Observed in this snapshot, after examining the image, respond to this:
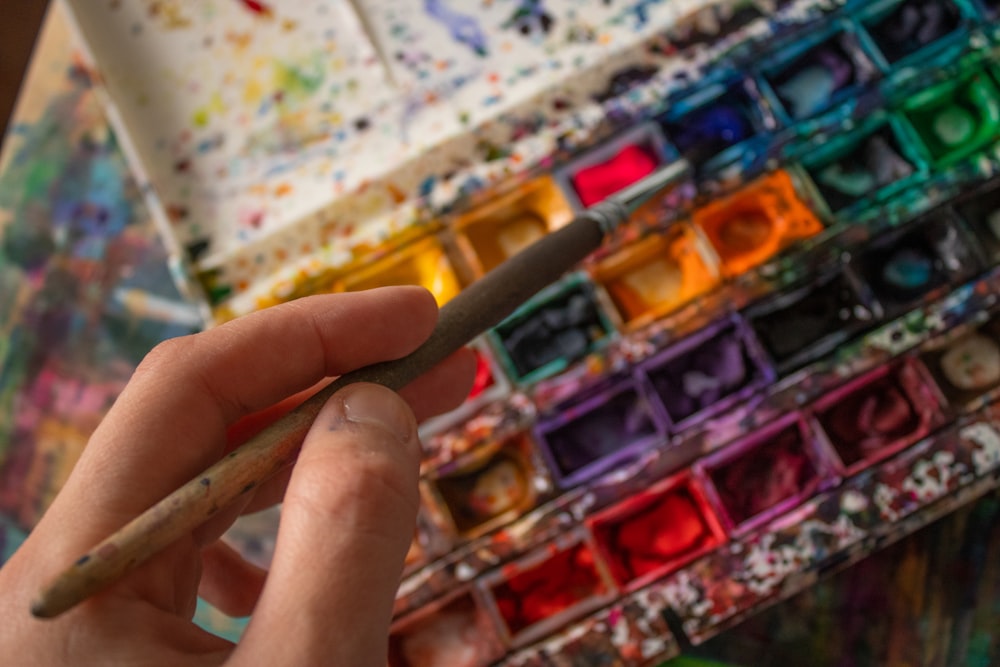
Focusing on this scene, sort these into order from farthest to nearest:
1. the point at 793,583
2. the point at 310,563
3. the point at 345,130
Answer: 1. the point at 345,130
2. the point at 793,583
3. the point at 310,563

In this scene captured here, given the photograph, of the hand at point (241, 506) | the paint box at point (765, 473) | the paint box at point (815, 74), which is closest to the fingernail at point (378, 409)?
the hand at point (241, 506)

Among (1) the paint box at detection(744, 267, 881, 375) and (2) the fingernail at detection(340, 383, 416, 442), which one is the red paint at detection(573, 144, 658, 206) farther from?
(2) the fingernail at detection(340, 383, 416, 442)

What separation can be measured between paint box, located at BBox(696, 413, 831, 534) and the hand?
21.8 inches

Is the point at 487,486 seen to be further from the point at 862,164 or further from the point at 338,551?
the point at 862,164

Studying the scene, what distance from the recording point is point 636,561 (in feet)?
3.52

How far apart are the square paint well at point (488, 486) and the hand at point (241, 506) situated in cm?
42

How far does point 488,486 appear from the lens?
1.16 m

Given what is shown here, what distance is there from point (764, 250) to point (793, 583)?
0.47m

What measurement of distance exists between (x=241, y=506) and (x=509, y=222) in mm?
664

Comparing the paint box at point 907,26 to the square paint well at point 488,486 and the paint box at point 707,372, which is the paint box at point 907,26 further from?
the square paint well at point 488,486

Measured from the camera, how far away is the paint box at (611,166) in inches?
45.4

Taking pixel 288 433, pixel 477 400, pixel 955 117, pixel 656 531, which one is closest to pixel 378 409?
pixel 288 433

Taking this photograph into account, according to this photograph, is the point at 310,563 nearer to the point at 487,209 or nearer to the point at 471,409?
the point at 471,409

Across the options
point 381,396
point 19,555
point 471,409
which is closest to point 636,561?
point 471,409
